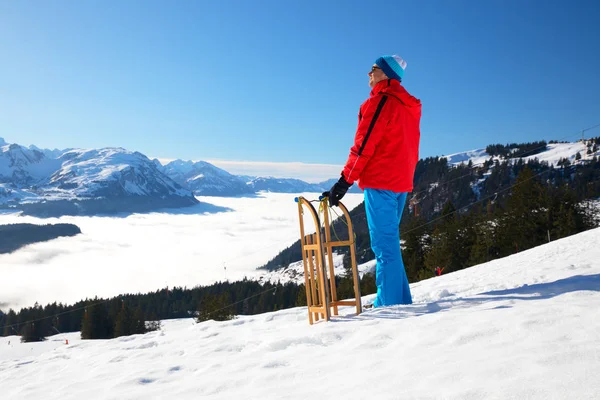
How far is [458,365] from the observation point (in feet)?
7.64

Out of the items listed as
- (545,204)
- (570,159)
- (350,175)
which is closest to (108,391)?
(350,175)

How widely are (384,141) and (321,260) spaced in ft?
5.41

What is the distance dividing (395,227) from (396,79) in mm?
1865

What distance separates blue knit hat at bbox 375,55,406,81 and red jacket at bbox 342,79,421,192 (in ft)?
0.45

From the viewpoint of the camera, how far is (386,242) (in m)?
4.83

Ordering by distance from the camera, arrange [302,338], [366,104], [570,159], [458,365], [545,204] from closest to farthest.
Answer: [458,365] → [302,338] → [366,104] → [545,204] → [570,159]

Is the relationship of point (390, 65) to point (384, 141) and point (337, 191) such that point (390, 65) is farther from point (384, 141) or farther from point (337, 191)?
point (337, 191)

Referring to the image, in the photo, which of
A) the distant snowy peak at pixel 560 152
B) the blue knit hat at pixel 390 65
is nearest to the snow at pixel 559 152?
the distant snowy peak at pixel 560 152

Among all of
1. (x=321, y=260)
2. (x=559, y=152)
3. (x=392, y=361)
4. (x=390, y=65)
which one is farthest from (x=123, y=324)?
(x=559, y=152)

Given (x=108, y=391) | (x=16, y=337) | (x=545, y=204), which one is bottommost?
(x=16, y=337)

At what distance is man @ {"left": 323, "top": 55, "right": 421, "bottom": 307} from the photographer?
4.65 m

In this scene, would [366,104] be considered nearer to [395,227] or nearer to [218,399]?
[395,227]

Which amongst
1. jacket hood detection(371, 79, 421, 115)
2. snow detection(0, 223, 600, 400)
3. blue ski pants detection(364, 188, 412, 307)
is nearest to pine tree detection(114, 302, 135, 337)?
snow detection(0, 223, 600, 400)

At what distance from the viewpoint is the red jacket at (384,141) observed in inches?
182
